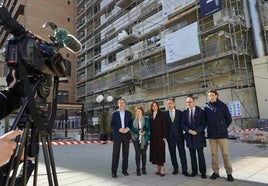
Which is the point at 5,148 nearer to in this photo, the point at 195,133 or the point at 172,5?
the point at 195,133

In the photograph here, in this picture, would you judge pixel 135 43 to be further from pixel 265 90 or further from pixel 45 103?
pixel 45 103

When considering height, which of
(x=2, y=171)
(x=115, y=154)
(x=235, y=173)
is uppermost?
(x=2, y=171)

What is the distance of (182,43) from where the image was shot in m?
17.9

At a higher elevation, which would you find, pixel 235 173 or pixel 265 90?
pixel 265 90

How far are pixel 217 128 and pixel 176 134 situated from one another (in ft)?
3.06

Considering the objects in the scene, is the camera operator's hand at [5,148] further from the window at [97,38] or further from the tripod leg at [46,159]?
the window at [97,38]

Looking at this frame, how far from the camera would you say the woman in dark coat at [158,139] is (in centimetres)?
525

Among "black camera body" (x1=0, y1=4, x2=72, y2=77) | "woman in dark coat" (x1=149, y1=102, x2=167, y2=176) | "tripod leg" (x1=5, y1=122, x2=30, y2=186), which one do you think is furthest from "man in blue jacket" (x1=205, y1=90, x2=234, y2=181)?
"tripod leg" (x1=5, y1=122, x2=30, y2=186)

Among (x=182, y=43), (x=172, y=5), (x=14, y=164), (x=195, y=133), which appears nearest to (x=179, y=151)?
(x=195, y=133)

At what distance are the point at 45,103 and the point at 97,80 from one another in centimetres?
2993

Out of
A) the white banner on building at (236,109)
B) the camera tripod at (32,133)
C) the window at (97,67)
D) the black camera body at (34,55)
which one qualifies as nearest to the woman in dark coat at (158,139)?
the camera tripod at (32,133)

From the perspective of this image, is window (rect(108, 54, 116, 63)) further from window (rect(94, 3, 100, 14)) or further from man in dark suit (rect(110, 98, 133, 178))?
man in dark suit (rect(110, 98, 133, 178))

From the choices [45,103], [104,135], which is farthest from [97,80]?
[45,103]

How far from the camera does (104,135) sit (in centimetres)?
1452
